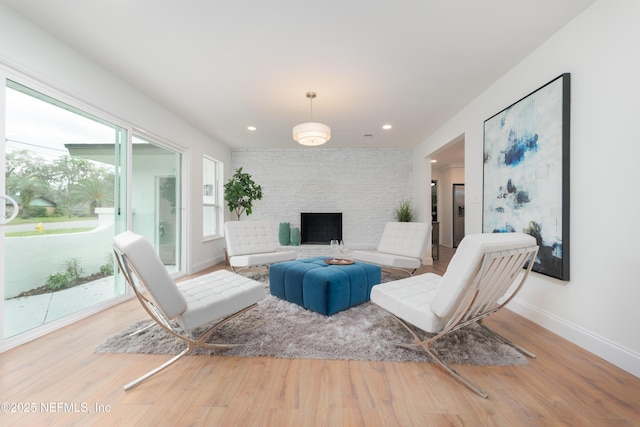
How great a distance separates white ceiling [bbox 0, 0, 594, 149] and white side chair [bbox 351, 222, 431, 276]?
181cm

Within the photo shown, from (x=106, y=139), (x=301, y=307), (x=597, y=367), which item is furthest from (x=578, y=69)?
(x=106, y=139)

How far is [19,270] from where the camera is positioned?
192 cm

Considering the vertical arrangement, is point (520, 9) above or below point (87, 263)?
above

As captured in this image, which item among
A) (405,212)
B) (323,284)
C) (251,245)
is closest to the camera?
(323,284)

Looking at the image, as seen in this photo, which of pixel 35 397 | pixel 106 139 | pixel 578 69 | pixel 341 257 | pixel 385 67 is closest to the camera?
pixel 35 397

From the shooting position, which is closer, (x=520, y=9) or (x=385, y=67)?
(x=520, y=9)

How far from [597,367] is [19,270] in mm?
4265

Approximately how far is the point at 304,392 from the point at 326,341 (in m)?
0.53

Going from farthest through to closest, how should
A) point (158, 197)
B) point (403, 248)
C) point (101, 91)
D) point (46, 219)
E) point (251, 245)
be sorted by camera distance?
point (251, 245) → point (403, 248) → point (158, 197) → point (101, 91) → point (46, 219)

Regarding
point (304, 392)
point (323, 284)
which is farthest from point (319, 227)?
point (304, 392)

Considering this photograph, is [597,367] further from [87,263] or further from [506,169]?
[87,263]

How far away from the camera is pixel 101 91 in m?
2.49

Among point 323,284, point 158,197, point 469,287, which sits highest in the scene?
point 158,197

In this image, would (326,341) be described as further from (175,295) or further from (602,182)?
(602,182)
